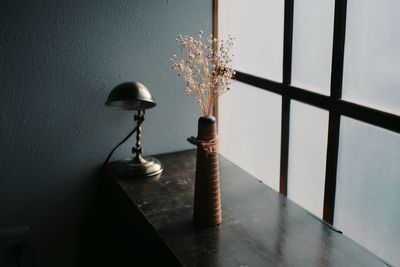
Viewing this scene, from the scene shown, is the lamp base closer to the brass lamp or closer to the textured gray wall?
the brass lamp

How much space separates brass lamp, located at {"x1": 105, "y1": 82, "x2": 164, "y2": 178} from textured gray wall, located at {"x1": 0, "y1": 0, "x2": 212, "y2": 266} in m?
0.12

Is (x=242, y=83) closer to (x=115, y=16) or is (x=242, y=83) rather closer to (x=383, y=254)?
(x=115, y=16)

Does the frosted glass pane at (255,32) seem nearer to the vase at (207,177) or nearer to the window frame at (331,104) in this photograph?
the window frame at (331,104)

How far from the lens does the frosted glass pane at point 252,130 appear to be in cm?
238

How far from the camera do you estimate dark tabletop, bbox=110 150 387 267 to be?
66.7 inches

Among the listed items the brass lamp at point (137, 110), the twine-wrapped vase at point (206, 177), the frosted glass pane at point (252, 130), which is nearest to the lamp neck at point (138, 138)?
the brass lamp at point (137, 110)

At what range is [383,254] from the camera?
1.81 m

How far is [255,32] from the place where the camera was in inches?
96.8

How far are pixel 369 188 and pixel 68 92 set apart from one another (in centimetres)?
143

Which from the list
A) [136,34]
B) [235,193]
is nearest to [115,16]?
[136,34]

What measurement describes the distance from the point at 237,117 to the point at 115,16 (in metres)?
0.82

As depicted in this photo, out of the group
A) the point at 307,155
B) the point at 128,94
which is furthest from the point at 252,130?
the point at 128,94

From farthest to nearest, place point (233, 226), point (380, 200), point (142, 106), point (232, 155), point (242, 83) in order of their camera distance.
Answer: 1. point (232, 155)
2. point (242, 83)
3. point (142, 106)
4. point (233, 226)
5. point (380, 200)

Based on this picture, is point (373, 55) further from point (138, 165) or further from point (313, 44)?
point (138, 165)
